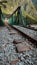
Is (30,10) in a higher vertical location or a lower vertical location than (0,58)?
lower

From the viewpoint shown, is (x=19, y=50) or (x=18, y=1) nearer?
Answer: (x=19, y=50)

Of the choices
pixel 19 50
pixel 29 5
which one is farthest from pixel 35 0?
pixel 19 50

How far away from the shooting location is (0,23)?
1524 cm

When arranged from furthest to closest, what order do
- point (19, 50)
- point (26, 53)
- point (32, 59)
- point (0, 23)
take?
point (0, 23) → point (19, 50) → point (26, 53) → point (32, 59)

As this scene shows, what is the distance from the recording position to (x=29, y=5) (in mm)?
45656

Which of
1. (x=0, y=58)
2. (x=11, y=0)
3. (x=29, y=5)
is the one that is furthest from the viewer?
(x=29, y=5)

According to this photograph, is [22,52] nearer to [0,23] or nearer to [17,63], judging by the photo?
[17,63]

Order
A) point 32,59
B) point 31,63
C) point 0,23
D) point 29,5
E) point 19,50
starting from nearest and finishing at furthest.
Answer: point 31,63
point 32,59
point 19,50
point 0,23
point 29,5

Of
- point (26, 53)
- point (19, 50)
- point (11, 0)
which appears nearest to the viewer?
point (26, 53)

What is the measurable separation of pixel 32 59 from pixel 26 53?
43 cm

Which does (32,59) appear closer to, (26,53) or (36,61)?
(36,61)

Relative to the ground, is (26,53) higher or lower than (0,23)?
higher

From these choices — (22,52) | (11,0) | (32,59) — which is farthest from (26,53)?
(11,0)

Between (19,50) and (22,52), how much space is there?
11cm
